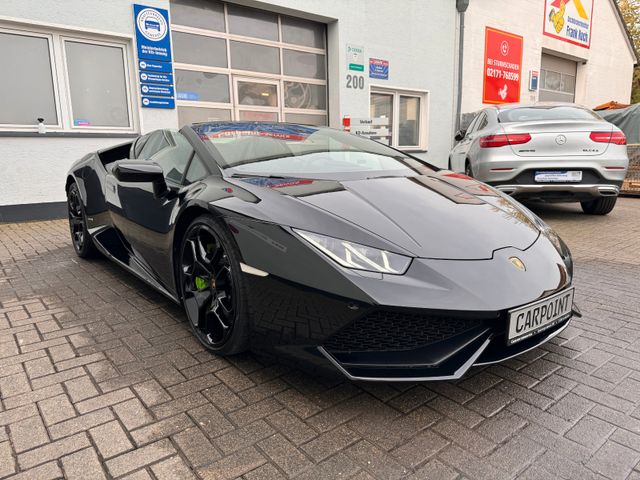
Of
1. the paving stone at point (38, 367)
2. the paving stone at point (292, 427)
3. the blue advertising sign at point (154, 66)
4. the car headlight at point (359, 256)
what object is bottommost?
the paving stone at point (292, 427)

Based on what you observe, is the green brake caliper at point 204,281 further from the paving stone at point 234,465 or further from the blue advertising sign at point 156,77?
the blue advertising sign at point 156,77

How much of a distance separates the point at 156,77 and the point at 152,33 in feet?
2.13

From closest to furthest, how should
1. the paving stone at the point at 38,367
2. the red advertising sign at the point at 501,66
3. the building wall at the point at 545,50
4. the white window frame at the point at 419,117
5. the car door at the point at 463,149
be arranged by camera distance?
the paving stone at the point at 38,367 → the car door at the point at 463,149 → the white window frame at the point at 419,117 → the building wall at the point at 545,50 → the red advertising sign at the point at 501,66

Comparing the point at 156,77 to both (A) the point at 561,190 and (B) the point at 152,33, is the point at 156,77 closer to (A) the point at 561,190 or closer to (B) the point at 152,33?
(B) the point at 152,33

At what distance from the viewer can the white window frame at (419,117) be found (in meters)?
10.7

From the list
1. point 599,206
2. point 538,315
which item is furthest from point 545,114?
point 538,315

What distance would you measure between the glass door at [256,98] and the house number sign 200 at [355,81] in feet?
5.02

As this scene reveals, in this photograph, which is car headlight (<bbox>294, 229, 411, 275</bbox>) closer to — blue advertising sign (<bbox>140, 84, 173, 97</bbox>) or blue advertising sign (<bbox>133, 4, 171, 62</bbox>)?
blue advertising sign (<bbox>140, 84, 173, 97</bbox>)

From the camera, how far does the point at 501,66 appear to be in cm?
1322

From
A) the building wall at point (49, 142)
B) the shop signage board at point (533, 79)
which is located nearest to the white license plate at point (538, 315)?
the building wall at point (49, 142)

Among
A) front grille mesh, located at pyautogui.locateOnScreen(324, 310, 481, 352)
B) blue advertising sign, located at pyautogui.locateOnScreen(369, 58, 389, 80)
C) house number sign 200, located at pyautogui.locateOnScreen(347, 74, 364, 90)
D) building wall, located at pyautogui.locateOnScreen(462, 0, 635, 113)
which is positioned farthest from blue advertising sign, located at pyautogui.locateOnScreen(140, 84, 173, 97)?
building wall, located at pyautogui.locateOnScreen(462, 0, 635, 113)

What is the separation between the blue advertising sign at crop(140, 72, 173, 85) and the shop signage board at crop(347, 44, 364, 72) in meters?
3.93

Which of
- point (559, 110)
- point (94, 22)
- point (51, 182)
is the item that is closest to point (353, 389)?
point (559, 110)

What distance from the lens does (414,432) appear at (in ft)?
5.44
